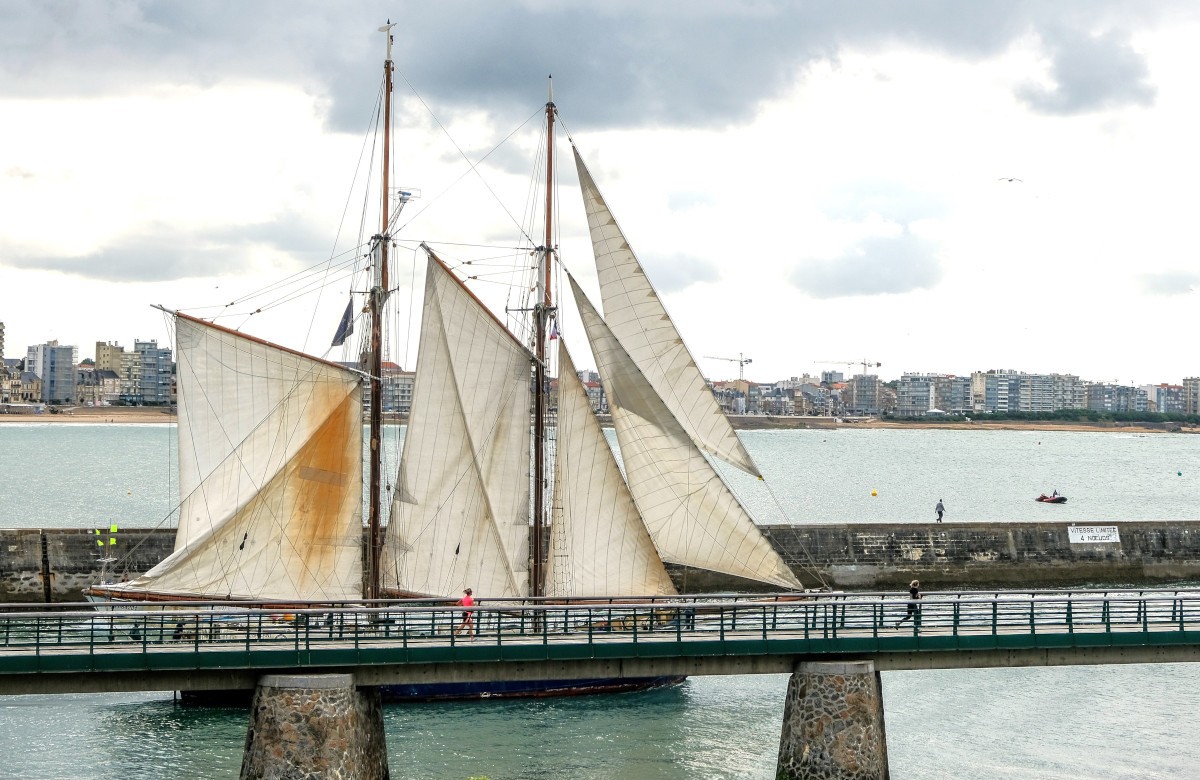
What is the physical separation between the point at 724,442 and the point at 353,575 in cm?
1057

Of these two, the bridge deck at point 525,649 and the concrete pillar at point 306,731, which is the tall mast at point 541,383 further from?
the concrete pillar at point 306,731

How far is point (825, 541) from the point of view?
60188 millimetres

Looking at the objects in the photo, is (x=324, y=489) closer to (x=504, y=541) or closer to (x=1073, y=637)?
(x=504, y=541)

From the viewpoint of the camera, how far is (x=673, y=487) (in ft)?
130

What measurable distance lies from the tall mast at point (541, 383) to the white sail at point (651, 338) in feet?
7.73

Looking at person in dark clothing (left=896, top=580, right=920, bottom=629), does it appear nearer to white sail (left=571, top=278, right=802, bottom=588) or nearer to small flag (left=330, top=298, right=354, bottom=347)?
white sail (left=571, top=278, right=802, bottom=588)

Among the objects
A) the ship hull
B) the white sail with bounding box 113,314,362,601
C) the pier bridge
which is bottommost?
the ship hull

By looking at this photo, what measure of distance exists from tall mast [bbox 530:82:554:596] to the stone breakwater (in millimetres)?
13973

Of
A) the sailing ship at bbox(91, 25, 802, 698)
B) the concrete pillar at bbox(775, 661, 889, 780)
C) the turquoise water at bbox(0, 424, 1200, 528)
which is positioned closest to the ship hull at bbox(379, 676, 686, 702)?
the sailing ship at bbox(91, 25, 802, 698)

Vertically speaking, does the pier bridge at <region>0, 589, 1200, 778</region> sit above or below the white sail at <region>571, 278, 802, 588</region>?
below

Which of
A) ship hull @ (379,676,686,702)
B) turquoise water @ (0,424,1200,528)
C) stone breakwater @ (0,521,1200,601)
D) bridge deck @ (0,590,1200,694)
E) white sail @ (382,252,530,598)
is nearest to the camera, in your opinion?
bridge deck @ (0,590,1200,694)

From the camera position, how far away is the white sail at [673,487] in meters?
39.3

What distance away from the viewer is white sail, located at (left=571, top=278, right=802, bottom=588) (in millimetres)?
39312

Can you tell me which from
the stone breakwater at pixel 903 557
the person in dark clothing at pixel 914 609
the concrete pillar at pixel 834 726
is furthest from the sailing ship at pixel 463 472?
the stone breakwater at pixel 903 557
